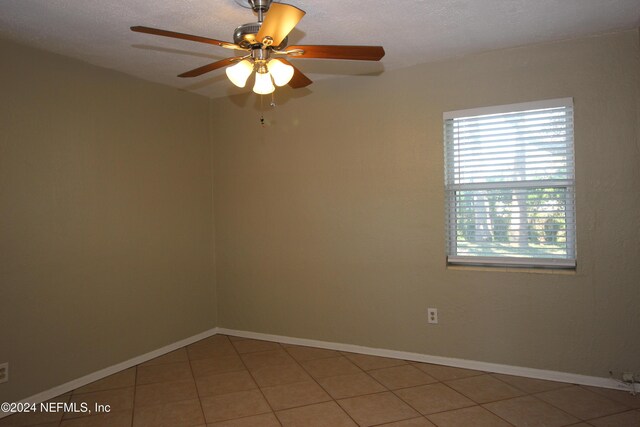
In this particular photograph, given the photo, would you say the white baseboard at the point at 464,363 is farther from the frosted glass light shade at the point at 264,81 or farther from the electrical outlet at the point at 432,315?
the frosted glass light shade at the point at 264,81

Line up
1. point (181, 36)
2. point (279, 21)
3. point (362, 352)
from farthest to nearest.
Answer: point (362, 352) → point (181, 36) → point (279, 21)

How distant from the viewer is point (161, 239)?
3783 mm

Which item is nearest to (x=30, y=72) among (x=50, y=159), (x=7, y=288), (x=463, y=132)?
(x=50, y=159)

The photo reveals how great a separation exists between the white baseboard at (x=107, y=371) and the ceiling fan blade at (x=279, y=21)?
2.64 m

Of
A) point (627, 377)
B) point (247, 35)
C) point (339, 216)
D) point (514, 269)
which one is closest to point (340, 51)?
point (247, 35)

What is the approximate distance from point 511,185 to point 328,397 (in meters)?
1.90

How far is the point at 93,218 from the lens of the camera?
3.24 metres

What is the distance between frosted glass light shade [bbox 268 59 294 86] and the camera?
79.4 inches

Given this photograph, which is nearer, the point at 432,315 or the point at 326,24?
the point at 326,24

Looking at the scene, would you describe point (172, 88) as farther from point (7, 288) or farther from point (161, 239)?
point (7, 288)

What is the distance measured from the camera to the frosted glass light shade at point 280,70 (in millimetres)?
2018

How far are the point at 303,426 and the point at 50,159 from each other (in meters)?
2.35

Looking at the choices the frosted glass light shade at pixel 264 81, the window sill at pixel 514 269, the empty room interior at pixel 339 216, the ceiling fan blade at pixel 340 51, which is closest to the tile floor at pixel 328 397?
the empty room interior at pixel 339 216

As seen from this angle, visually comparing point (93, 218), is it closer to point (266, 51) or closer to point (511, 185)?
point (266, 51)
